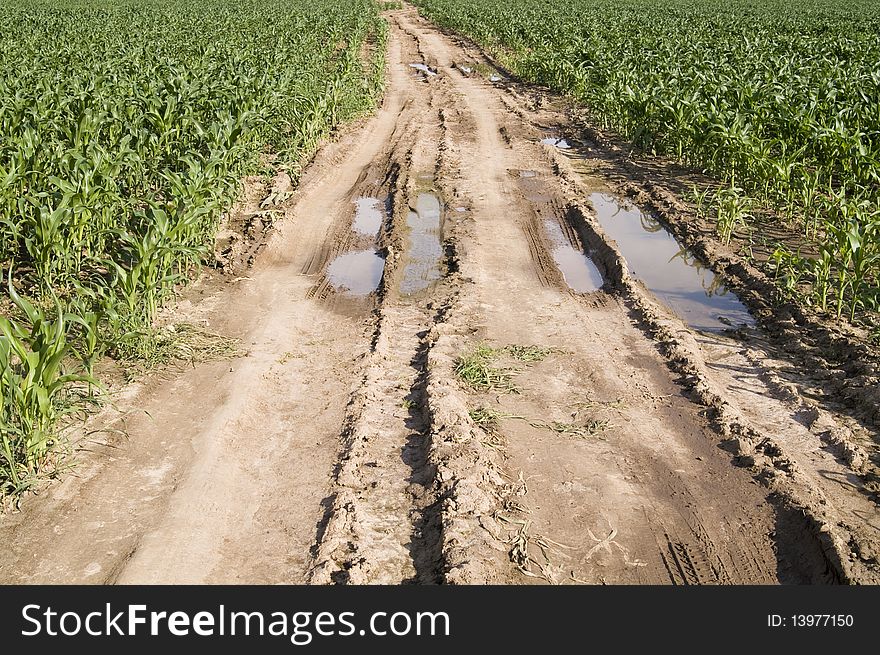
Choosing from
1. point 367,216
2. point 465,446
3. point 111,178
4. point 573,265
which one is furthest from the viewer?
point 367,216

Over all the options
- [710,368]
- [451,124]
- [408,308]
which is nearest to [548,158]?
[451,124]

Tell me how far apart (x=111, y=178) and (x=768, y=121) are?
30.1 feet

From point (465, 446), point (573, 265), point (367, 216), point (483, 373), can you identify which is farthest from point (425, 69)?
point (465, 446)

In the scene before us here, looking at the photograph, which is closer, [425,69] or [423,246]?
[423,246]

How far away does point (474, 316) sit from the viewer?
736cm

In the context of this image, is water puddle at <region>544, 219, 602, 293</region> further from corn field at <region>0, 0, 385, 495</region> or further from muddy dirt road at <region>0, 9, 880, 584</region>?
corn field at <region>0, 0, 385, 495</region>

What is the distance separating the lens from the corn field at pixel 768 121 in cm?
784

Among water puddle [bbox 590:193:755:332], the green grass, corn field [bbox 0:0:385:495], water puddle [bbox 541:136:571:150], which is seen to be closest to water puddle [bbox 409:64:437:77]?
A: corn field [bbox 0:0:385:495]

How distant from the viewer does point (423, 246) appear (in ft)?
31.2

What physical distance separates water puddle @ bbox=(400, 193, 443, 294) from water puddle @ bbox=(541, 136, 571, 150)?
4403 mm

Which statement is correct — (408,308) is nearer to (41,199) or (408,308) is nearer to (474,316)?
(474,316)

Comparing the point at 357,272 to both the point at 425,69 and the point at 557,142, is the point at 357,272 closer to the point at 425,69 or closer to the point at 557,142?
the point at 557,142

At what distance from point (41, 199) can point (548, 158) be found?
8500mm

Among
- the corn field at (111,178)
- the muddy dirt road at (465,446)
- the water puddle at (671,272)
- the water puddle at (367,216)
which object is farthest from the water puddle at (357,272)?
the water puddle at (671,272)
